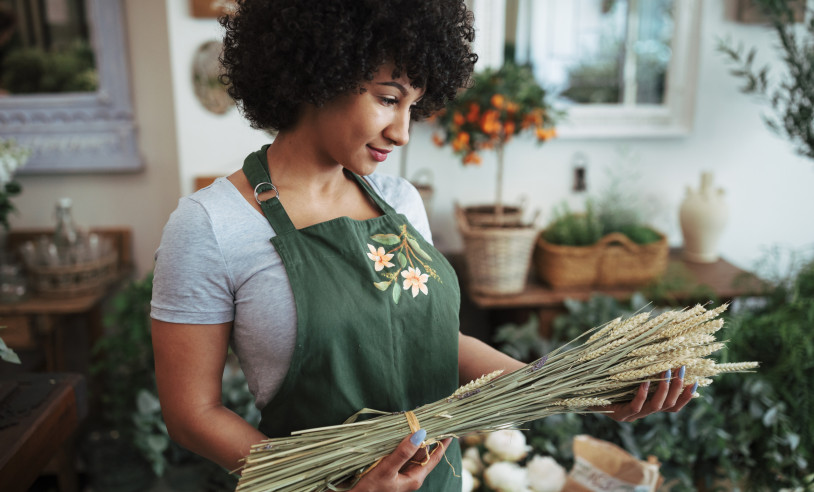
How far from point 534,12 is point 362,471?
7.55 ft

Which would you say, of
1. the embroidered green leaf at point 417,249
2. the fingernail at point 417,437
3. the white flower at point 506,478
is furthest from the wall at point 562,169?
the fingernail at point 417,437

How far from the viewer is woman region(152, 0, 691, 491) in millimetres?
924

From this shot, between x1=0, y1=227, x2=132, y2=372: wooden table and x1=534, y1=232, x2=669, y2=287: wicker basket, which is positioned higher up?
x1=534, y1=232, x2=669, y2=287: wicker basket

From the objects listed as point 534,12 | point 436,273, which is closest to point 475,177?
point 534,12

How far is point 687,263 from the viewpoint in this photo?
2.77 meters

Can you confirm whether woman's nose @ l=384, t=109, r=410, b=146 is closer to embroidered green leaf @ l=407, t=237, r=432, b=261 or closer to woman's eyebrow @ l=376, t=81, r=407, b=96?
woman's eyebrow @ l=376, t=81, r=407, b=96

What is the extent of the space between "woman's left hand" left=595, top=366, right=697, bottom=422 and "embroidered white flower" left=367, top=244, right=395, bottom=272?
448mm

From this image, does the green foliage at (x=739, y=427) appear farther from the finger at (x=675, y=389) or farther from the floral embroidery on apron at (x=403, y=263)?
the floral embroidery on apron at (x=403, y=263)

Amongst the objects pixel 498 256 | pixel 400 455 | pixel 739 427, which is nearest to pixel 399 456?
pixel 400 455

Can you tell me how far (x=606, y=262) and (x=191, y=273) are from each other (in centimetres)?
194

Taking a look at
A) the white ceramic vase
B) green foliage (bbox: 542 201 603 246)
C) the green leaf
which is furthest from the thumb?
the white ceramic vase

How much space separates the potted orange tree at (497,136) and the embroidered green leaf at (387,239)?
1.30 m

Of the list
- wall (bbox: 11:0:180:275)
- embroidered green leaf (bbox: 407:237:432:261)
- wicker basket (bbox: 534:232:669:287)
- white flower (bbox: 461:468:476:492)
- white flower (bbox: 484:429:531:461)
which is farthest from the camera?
wall (bbox: 11:0:180:275)

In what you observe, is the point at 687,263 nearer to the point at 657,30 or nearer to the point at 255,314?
the point at 657,30
